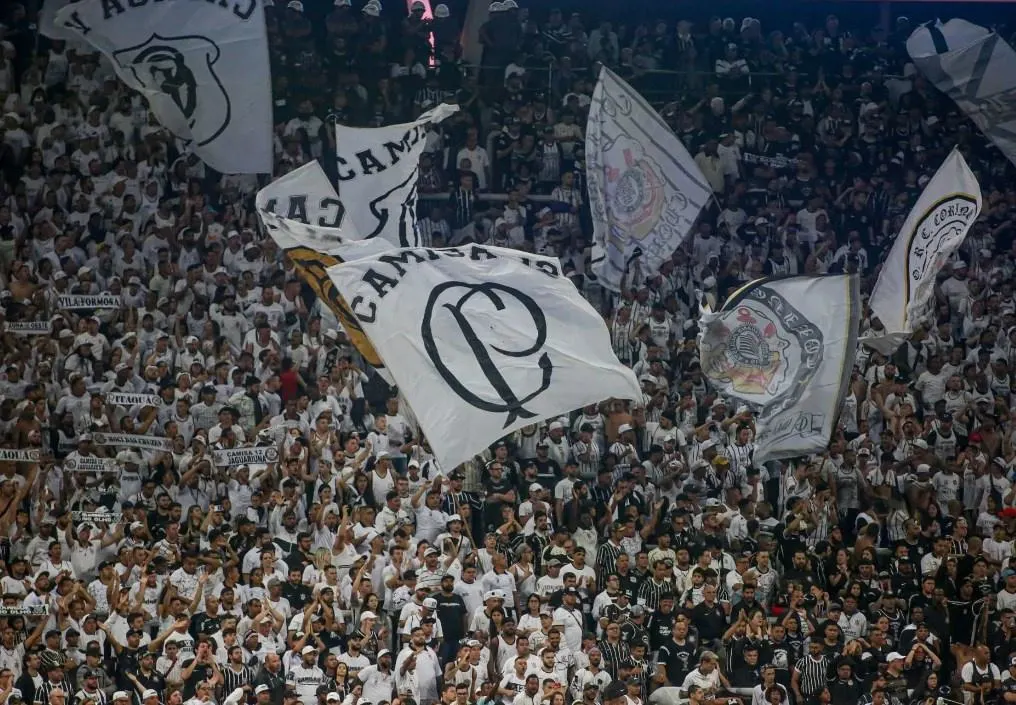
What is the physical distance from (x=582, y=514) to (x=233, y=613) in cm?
355

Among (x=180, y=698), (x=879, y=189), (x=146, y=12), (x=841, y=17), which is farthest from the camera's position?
(x=841, y=17)

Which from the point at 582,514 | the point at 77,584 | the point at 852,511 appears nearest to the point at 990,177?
the point at 852,511

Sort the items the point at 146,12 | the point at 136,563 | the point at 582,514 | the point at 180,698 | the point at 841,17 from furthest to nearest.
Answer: the point at 841,17, the point at 146,12, the point at 582,514, the point at 136,563, the point at 180,698

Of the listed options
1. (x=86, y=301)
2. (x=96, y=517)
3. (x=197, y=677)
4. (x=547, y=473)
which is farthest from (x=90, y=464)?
(x=547, y=473)

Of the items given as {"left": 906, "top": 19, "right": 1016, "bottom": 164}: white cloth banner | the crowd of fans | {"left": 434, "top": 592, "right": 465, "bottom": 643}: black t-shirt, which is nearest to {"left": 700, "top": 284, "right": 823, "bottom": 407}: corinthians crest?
the crowd of fans

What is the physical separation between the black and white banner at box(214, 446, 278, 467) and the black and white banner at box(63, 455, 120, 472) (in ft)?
3.26

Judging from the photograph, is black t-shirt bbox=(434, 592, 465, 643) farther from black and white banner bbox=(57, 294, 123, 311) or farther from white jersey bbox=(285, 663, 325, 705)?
black and white banner bbox=(57, 294, 123, 311)

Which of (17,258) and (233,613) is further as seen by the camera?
(17,258)

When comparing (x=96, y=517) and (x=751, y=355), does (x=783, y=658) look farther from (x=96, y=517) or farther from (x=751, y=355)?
(x=96, y=517)

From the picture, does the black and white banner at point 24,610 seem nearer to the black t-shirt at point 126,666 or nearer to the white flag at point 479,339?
the black t-shirt at point 126,666

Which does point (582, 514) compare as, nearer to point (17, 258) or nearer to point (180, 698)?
point (180, 698)

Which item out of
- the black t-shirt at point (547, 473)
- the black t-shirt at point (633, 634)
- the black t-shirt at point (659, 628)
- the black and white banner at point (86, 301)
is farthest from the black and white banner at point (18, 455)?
the black t-shirt at point (659, 628)

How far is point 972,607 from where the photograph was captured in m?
18.5

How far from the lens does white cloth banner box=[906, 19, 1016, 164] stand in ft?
81.6
